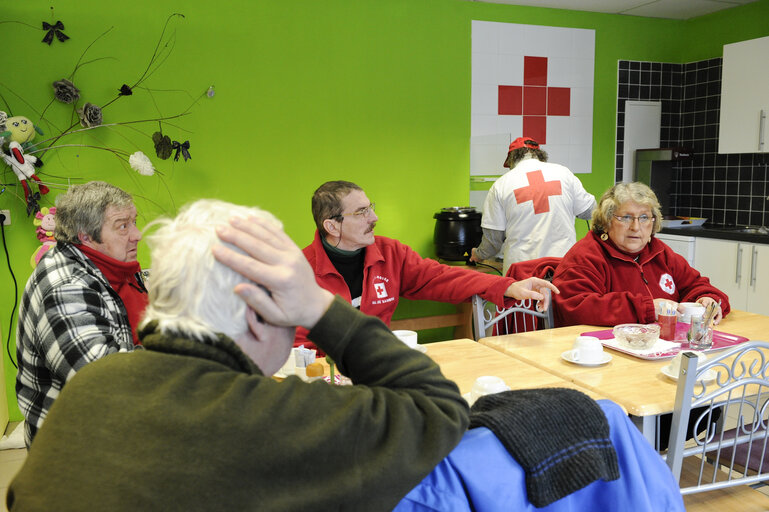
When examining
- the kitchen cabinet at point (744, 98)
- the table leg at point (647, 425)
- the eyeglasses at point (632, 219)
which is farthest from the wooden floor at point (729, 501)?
the kitchen cabinet at point (744, 98)

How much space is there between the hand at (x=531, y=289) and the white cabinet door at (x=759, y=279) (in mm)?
2472

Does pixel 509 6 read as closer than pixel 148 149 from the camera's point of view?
No

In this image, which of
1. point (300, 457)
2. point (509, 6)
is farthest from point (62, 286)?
point (509, 6)

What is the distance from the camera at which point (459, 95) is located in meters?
4.21

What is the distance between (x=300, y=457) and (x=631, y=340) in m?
1.57

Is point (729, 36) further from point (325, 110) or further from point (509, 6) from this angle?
point (325, 110)

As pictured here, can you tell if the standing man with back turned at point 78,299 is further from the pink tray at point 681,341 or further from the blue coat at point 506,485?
the pink tray at point 681,341

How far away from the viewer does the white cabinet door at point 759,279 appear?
394cm

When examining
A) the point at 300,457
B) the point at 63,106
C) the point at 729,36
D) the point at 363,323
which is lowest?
the point at 300,457

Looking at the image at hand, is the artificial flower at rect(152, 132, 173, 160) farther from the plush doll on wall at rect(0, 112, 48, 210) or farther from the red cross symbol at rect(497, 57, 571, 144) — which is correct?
the red cross symbol at rect(497, 57, 571, 144)

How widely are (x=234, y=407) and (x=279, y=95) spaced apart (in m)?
3.29

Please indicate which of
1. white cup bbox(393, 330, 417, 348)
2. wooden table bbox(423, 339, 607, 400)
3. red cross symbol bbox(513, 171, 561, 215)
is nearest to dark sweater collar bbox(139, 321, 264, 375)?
wooden table bbox(423, 339, 607, 400)

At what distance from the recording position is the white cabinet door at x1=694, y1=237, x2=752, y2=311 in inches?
161

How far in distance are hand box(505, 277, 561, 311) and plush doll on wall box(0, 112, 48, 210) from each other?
2442 mm
